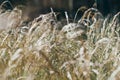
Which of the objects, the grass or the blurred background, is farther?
the blurred background

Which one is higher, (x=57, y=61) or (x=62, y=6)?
(x=57, y=61)

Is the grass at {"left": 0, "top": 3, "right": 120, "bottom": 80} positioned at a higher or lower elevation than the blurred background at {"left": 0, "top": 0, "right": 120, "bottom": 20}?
higher

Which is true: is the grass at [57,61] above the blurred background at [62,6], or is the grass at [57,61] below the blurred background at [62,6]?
above

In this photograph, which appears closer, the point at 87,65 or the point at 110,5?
the point at 87,65

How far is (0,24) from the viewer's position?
519cm

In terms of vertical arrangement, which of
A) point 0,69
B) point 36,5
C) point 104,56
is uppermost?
point 0,69

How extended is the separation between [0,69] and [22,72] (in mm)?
174

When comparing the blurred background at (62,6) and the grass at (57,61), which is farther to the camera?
the blurred background at (62,6)

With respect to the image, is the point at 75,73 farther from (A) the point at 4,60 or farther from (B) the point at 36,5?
(B) the point at 36,5

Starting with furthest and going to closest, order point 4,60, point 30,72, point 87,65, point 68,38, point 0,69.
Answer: point 68,38, point 4,60, point 0,69, point 30,72, point 87,65

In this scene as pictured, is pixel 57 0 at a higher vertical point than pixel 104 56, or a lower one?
lower

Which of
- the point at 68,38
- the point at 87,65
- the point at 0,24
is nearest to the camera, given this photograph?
the point at 87,65

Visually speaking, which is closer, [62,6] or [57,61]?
[57,61]

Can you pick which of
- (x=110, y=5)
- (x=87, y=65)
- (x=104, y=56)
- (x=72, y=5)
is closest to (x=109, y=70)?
(x=104, y=56)
